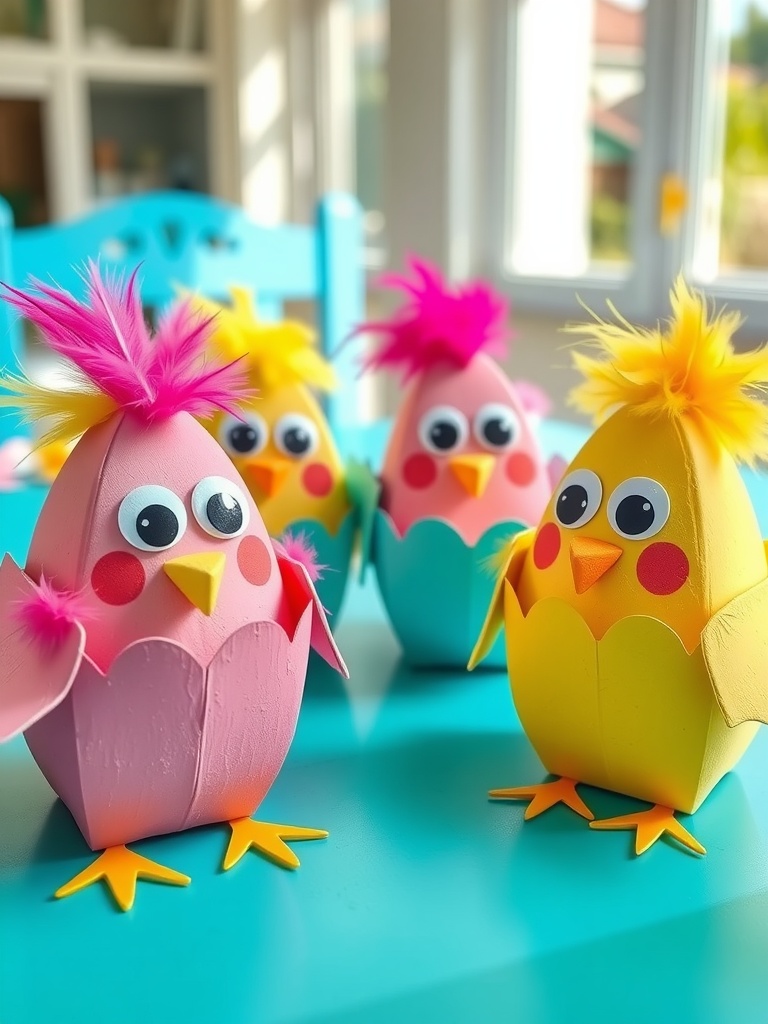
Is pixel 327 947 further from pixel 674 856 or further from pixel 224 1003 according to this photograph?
pixel 674 856

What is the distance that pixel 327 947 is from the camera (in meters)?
0.39

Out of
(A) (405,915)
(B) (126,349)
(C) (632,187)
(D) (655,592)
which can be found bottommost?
(A) (405,915)

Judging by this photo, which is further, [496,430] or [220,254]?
[220,254]

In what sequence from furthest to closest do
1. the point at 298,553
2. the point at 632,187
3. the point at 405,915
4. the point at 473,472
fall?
the point at 632,187
the point at 473,472
the point at 298,553
the point at 405,915

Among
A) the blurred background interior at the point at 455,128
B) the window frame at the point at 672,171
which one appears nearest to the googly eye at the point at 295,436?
the blurred background interior at the point at 455,128

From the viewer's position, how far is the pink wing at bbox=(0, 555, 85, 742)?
1.36 ft

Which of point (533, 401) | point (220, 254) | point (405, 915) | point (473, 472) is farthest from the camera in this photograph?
point (220, 254)

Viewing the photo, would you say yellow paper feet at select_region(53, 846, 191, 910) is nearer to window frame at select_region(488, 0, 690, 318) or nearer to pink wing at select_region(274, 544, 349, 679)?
pink wing at select_region(274, 544, 349, 679)

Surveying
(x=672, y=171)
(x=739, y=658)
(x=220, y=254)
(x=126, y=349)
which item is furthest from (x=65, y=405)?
(x=672, y=171)

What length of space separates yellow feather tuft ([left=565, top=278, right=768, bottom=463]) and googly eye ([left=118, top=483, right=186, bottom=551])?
0.21 m

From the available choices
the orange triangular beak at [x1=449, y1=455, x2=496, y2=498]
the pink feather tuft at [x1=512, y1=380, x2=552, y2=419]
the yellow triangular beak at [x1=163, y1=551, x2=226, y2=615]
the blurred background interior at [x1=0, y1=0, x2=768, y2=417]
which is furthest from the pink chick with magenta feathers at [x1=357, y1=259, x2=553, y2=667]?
the blurred background interior at [x1=0, y1=0, x2=768, y2=417]

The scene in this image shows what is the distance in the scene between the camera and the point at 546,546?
0.51 m

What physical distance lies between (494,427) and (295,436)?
12 cm

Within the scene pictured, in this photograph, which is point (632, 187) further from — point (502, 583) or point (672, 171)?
point (502, 583)
